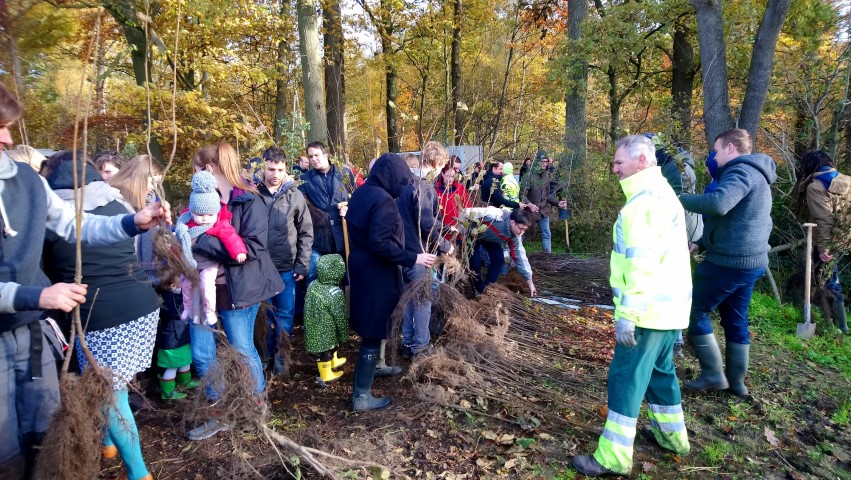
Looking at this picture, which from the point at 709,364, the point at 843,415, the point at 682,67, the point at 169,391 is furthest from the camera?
the point at 682,67

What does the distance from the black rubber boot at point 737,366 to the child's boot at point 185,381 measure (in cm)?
408

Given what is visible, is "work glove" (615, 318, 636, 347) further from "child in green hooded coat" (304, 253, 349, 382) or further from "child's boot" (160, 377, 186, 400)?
"child's boot" (160, 377, 186, 400)

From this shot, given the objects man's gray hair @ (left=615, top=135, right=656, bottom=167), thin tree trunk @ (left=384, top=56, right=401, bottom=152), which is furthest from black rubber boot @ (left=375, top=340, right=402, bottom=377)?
thin tree trunk @ (left=384, top=56, right=401, bottom=152)

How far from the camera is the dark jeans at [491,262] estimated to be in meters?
5.76

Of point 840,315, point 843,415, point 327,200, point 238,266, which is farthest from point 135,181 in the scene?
point 840,315

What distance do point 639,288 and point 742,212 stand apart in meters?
1.49

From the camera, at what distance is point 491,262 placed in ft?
19.1

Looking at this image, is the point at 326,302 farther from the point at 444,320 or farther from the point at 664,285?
the point at 664,285

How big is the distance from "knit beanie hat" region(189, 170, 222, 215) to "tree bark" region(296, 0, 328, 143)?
5767mm

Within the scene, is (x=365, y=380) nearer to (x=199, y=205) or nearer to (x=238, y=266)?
(x=238, y=266)

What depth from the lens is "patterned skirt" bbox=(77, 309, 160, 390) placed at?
2.49m

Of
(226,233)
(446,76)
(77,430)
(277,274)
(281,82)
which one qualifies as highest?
(281,82)

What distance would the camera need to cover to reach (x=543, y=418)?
3.46m

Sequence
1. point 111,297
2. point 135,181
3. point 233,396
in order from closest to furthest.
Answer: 1. point 111,297
2. point 233,396
3. point 135,181
